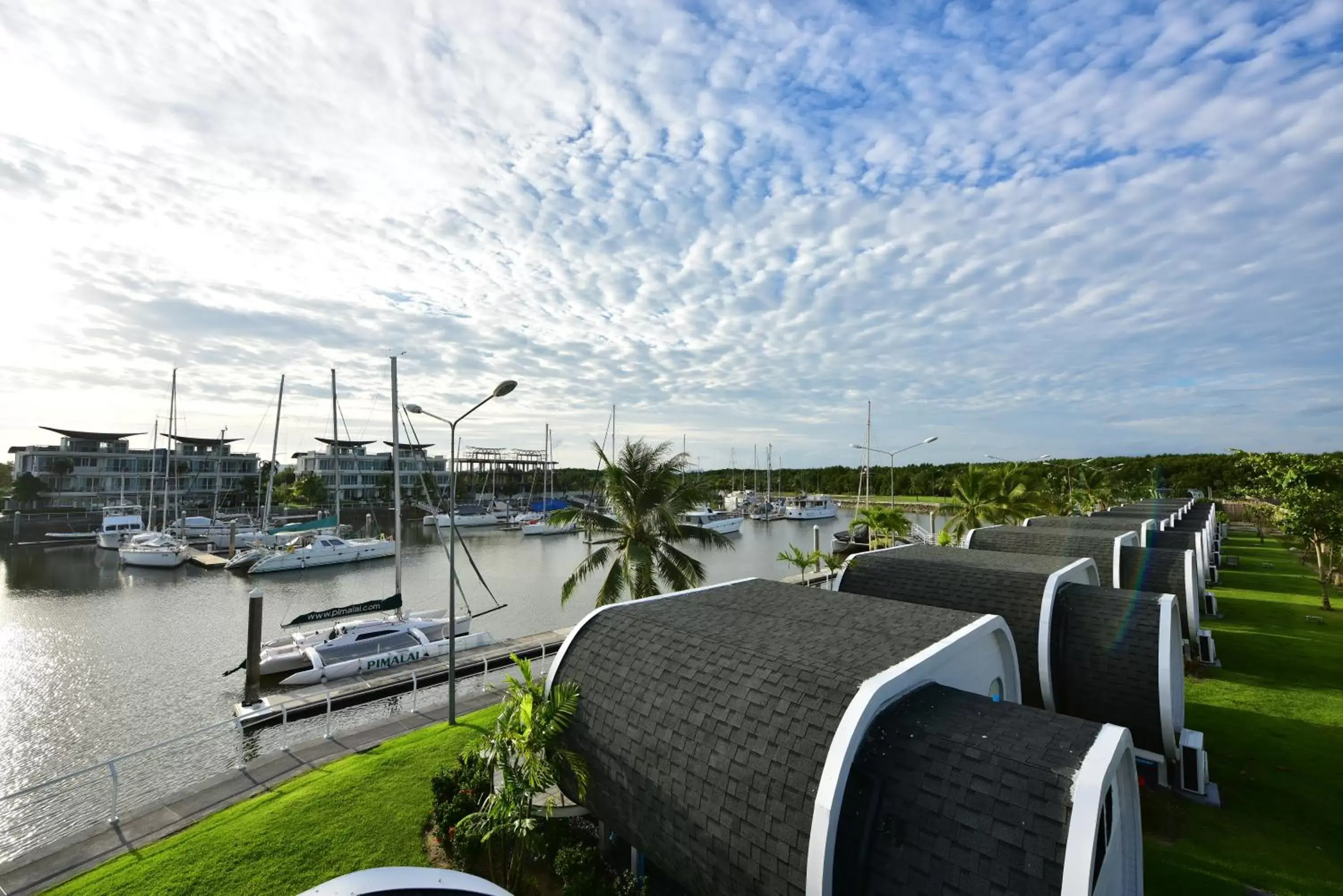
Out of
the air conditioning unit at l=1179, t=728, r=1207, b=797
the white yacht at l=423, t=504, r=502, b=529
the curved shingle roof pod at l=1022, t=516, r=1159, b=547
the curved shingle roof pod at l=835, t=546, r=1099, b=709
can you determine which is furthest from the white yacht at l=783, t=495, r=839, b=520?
the air conditioning unit at l=1179, t=728, r=1207, b=797

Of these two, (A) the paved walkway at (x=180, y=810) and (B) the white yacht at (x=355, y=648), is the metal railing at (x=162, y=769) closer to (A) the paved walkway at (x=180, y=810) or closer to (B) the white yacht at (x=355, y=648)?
(A) the paved walkway at (x=180, y=810)

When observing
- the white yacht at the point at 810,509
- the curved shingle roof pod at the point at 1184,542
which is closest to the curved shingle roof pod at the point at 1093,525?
the curved shingle roof pod at the point at 1184,542

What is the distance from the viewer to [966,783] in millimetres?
5672

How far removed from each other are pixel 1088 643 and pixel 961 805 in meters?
7.88

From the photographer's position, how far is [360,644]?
23562mm

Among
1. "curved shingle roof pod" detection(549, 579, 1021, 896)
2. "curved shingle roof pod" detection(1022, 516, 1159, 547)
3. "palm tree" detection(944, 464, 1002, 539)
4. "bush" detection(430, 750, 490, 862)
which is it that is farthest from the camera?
"palm tree" detection(944, 464, 1002, 539)

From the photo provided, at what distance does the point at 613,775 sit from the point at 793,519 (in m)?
79.3

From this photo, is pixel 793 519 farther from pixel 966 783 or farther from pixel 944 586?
pixel 966 783

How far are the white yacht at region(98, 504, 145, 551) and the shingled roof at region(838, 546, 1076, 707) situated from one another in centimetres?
6539

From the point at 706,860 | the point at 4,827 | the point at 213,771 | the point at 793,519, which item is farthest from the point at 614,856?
the point at 793,519

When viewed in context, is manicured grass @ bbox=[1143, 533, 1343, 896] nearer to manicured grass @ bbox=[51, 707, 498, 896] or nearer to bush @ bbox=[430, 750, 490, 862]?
bush @ bbox=[430, 750, 490, 862]

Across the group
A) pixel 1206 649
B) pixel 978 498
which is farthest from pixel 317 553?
pixel 1206 649

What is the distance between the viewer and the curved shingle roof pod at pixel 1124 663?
10.4m

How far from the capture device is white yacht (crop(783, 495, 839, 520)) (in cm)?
8419
